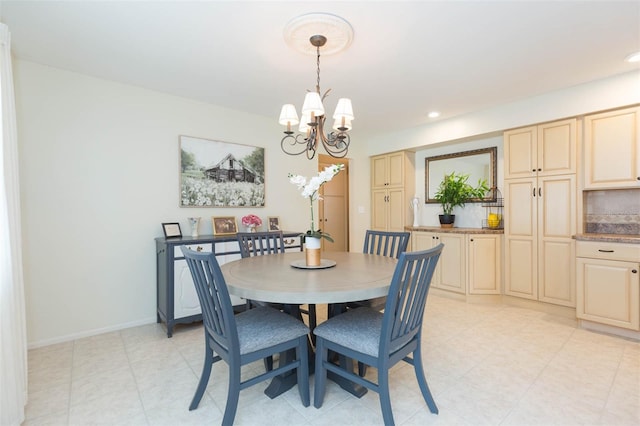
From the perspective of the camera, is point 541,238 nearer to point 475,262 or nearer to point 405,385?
point 475,262

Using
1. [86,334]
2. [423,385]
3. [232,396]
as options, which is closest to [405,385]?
[423,385]

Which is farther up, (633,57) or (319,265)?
(633,57)

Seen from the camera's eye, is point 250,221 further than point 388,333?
Yes

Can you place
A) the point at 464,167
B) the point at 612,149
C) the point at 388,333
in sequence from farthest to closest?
the point at 464,167
the point at 612,149
the point at 388,333

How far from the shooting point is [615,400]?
1807 millimetres

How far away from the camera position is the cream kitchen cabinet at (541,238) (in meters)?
3.18

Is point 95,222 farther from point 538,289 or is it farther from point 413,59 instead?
point 538,289

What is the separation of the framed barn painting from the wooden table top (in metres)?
1.47

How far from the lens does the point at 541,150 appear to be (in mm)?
3346

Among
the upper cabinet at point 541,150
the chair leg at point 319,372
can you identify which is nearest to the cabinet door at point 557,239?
the upper cabinet at point 541,150

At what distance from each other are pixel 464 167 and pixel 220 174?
3291mm

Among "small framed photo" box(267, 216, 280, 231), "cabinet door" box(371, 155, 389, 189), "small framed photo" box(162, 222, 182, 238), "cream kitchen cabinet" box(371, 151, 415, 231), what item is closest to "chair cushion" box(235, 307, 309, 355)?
"small framed photo" box(162, 222, 182, 238)

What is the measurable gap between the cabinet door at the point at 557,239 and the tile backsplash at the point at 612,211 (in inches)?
8.8

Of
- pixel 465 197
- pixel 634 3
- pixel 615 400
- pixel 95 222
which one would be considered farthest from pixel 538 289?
pixel 95 222
